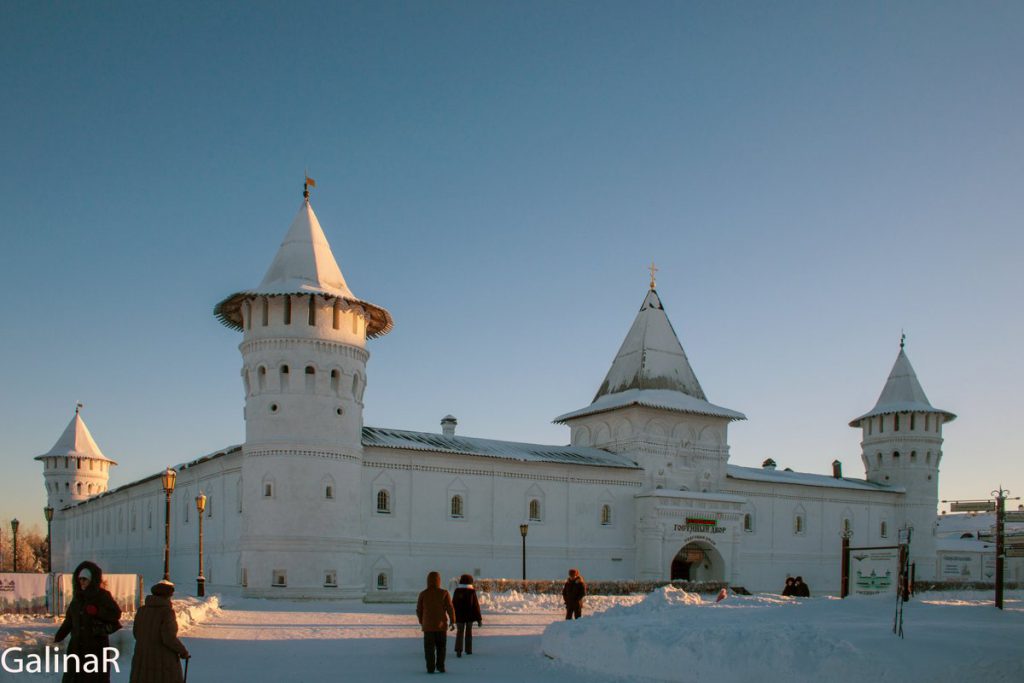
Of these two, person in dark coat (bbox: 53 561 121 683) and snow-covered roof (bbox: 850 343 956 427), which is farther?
snow-covered roof (bbox: 850 343 956 427)

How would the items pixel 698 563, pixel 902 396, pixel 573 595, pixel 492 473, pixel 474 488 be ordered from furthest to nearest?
pixel 902 396 → pixel 698 563 → pixel 492 473 → pixel 474 488 → pixel 573 595

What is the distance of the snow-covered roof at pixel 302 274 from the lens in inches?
1224

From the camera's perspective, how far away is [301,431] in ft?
99.7

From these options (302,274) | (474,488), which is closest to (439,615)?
(302,274)

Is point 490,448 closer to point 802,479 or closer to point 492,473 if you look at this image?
point 492,473

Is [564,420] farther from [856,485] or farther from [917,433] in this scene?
[917,433]

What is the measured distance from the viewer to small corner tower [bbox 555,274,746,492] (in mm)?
40094

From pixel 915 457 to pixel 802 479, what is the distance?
21.9 feet

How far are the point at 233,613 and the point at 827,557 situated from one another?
31387 mm

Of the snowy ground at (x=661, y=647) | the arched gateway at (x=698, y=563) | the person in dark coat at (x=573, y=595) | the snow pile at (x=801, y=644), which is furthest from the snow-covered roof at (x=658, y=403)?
Result: the snow pile at (x=801, y=644)

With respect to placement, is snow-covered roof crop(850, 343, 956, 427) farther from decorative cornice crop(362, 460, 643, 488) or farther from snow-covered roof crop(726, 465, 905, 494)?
decorative cornice crop(362, 460, 643, 488)

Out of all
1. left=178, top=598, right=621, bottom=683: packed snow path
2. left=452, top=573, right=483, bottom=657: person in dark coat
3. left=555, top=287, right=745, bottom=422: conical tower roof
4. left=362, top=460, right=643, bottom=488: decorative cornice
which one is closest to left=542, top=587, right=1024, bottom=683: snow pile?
left=178, top=598, right=621, bottom=683: packed snow path

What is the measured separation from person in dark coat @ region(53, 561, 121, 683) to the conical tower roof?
31.7 metres

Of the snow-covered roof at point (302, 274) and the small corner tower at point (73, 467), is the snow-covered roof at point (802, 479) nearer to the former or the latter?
the snow-covered roof at point (302, 274)
